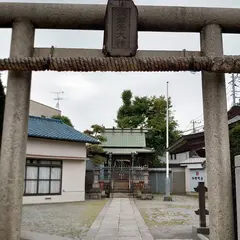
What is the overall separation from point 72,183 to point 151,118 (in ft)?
61.1

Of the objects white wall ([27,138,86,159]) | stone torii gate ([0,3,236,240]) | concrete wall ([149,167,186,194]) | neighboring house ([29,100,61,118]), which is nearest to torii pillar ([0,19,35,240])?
stone torii gate ([0,3,236,240])

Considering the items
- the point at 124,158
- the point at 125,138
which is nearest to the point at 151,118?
the point at 125,138

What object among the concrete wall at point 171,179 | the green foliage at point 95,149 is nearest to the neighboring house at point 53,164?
the green foliage at point 95,149

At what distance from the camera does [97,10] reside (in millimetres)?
5121

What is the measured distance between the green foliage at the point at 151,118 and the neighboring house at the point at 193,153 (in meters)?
2.39

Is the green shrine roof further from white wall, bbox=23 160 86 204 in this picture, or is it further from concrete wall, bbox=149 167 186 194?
white wall, bbox=23 160 86 204

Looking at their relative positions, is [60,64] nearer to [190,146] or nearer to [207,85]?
[207,85]

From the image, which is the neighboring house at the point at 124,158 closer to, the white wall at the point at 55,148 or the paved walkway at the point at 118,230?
the white wall at the point at 55,148

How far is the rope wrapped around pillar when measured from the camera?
4613 mm

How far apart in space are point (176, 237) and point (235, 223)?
3754 millimetres

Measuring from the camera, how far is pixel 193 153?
2412cm

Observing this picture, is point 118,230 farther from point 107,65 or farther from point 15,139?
point 107,65

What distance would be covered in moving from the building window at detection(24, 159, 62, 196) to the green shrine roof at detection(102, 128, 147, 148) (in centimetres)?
1154

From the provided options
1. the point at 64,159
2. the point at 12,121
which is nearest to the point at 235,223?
the point at 12,121
